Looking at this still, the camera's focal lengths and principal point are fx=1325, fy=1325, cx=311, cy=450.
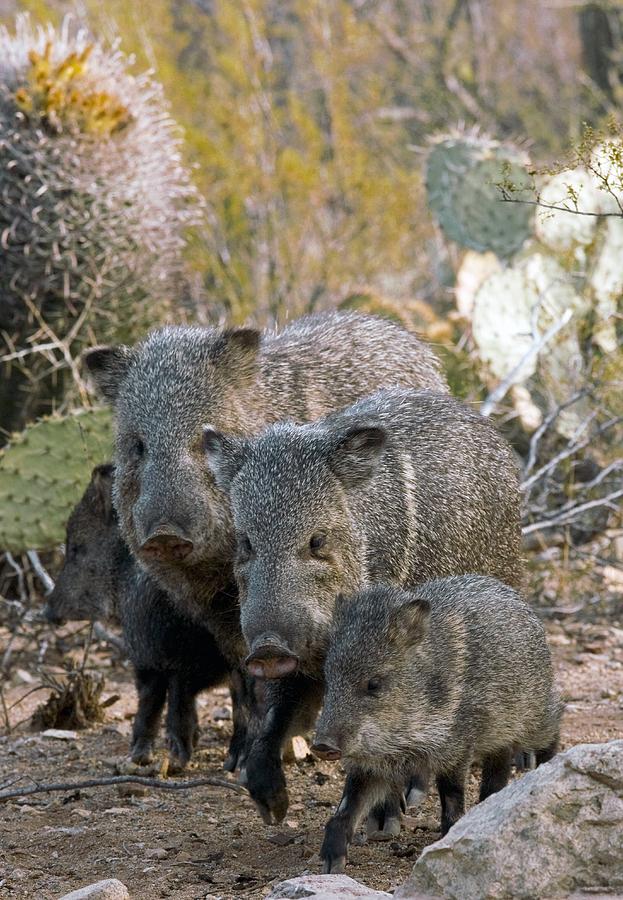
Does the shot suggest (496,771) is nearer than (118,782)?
Yes

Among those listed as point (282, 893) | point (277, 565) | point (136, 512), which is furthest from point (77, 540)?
point (282, 893)

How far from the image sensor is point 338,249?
953 cm

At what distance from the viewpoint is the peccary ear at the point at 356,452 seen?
372 centimetres

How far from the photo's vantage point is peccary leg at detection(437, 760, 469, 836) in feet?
11.4

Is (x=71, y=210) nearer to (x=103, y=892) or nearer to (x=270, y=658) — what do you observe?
(x=270, y=658)

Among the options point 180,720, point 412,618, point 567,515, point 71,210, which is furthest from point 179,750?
point 71,210

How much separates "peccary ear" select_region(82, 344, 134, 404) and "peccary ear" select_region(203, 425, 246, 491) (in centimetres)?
67

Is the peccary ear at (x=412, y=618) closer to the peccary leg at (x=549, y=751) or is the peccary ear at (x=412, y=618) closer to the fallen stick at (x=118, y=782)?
the peccary leg at (x=549, y=751)

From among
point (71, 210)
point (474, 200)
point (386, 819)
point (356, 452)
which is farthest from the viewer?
point (474, 200)

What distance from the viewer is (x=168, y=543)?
12.6ft

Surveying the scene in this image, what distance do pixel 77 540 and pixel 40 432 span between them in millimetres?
937

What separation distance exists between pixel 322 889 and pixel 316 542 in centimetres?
105

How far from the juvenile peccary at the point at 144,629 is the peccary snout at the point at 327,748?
1.28 metres

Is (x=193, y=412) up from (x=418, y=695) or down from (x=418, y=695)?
up
